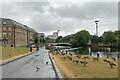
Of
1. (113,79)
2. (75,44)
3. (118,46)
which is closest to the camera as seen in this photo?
(113,79)

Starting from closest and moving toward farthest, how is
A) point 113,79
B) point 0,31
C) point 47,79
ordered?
point 113,79
point 47,79
point 0,31

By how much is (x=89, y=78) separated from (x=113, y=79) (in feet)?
5.08

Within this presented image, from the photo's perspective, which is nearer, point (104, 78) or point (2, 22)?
point (104, 78)

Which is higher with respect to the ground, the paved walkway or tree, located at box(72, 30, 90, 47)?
tree, located at box(72, 30, 90, 47)

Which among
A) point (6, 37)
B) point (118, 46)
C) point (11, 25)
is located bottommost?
point (118, 46)

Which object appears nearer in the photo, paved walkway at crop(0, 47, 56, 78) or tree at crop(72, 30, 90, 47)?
paved walkway at crop(0, 47, 56, 78)

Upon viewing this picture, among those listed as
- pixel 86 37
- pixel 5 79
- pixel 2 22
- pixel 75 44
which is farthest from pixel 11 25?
pixel 5 79

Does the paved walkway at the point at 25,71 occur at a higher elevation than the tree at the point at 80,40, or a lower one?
lower

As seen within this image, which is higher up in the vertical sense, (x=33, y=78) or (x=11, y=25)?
(x=11, y=25)

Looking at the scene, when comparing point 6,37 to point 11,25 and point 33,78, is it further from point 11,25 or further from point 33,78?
point 33,78

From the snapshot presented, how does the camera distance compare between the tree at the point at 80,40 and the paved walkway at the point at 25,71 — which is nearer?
the paved walkway at the point at 25,71

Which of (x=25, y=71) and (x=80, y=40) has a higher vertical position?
(x=80, y=40)

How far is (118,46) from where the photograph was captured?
67.9 meters

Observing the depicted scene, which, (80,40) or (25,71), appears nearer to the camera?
(25,71)
